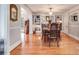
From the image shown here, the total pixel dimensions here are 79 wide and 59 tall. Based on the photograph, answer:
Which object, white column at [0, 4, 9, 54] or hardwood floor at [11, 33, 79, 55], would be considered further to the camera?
hardwood floor at [11, 33, 79, 55]

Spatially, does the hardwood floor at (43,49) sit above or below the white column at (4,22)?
below

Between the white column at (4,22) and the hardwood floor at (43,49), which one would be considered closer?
the white column at (4,22)

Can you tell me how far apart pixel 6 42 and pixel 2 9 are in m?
0.97

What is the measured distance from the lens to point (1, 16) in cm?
405

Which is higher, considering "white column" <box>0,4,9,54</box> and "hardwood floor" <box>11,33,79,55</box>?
"white column" <box>0,4,9,54</box>

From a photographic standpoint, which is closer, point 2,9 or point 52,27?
point 2,9

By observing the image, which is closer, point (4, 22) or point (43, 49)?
point (4, 22)

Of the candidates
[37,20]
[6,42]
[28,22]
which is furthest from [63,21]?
[6,42]

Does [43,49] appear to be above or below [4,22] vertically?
below

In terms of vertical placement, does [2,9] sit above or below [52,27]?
above
